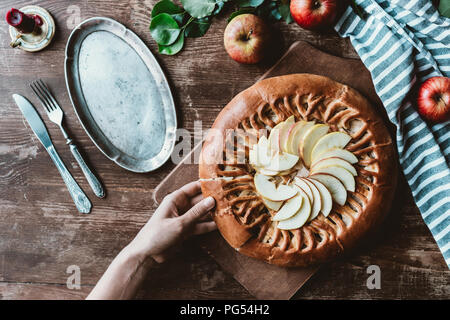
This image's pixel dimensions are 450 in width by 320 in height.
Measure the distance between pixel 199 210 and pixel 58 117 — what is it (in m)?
1.11

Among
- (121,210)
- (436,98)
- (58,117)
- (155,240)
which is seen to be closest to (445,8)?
(436,98)

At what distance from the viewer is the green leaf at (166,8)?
2168 mm

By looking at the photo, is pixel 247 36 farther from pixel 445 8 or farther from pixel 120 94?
pixel 445 8

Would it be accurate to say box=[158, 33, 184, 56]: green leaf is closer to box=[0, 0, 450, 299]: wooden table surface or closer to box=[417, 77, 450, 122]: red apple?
box=[0, 0, 450, 299]: wooden table surface

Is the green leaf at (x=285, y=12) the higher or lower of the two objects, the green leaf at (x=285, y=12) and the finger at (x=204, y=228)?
the higher

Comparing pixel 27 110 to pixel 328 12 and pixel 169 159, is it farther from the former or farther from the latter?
pixel 328 12

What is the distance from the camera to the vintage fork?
A: 2240 mm

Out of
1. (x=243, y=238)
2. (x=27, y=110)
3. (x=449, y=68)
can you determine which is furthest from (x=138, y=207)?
(x=449, y=68)

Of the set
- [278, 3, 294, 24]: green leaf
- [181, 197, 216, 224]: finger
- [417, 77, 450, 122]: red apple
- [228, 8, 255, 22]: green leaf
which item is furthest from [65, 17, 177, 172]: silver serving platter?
[417, 77, 450, 122]: red apple

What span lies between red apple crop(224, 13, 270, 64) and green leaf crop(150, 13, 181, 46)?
34cm

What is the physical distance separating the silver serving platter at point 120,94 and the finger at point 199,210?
0.40 m

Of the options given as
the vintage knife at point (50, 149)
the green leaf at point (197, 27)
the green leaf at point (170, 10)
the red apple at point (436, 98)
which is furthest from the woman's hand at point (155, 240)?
the red apple at point (436, 98)

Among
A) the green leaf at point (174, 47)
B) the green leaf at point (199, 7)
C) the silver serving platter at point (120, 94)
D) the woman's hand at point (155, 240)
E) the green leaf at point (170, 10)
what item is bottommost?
the woman's hand at point (155, 240)

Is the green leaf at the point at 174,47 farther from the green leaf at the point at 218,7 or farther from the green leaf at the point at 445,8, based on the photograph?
the green leaf at the point at 445,8
